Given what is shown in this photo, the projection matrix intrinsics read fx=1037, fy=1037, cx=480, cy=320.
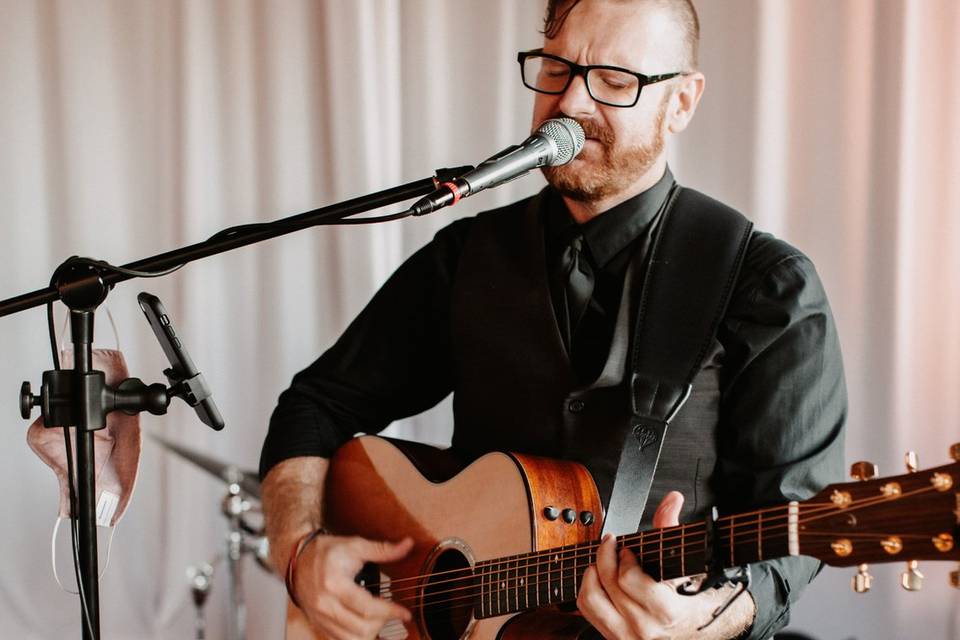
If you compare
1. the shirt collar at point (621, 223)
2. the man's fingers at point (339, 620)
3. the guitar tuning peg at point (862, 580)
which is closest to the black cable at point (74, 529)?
the man's fingers at point (339, 620)

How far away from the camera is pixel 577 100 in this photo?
178cm

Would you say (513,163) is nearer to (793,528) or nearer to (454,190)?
(454,190)

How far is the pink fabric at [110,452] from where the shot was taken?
5.76 feet

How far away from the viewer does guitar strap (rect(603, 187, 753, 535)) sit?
1.69 meters

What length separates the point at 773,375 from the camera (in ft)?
5.52

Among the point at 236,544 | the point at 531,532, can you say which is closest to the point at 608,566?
the point at 531,532

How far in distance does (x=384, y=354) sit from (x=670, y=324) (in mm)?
662

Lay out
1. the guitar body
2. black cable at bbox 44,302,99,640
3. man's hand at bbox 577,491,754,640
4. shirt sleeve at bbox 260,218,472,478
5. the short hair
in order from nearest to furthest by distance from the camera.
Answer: man's hand at bbox 577,491,754,640 → black cable at bbox 44,302,99,640 → the guitar body → the short hair → shirt sleeve at bbox 260,218,472,478

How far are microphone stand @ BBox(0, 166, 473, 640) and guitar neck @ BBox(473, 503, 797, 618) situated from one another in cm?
57

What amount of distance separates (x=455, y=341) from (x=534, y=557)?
0.60m

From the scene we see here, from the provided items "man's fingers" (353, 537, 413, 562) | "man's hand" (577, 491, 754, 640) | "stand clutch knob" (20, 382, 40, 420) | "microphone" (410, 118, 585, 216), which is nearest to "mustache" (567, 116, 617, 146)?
"microphone" (410, 118, 585, 216)

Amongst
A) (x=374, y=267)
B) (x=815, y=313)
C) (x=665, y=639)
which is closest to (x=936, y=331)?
(x=815, y=313)

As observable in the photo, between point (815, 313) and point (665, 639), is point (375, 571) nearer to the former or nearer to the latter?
point (665, 639)

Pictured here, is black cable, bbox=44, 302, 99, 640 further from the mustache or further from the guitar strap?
the mustache
